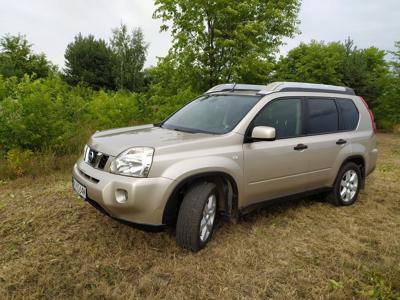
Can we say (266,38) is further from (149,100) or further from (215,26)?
(149,100)

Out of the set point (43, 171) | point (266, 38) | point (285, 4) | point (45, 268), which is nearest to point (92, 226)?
point (45, 268)

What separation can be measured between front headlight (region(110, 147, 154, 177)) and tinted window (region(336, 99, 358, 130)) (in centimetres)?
305

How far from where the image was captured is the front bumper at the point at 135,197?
297 cm

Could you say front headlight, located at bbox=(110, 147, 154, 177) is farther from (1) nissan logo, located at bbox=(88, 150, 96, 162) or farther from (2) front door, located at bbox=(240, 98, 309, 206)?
(2) front door, located at bbox=(240, 98, 309, 206)

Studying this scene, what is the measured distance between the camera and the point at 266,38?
13305mm

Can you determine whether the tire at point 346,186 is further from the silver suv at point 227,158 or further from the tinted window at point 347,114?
the tinted window at point 347,114

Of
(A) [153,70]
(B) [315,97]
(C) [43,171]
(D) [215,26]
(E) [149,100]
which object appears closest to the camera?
(B) [315,97]

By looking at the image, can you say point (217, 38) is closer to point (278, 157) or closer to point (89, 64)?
point (278, 157)

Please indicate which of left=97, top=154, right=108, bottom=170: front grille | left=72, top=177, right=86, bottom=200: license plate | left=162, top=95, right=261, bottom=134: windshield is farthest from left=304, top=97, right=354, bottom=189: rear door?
left=72, top=177, right=86, bottom=200: license plate

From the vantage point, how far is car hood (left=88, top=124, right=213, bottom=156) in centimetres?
325

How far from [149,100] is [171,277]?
7.88 m

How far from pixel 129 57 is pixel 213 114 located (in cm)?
3707

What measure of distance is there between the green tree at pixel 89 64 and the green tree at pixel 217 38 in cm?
2649

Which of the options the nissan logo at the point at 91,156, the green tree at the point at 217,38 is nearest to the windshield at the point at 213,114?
the nissan logo at the point at 91,156
